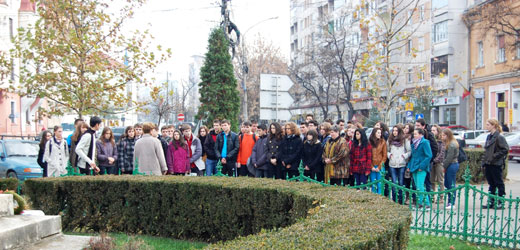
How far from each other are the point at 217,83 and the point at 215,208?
45.5 ft

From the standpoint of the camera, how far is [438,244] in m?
7.48

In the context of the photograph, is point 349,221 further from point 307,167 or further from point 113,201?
point 307,167

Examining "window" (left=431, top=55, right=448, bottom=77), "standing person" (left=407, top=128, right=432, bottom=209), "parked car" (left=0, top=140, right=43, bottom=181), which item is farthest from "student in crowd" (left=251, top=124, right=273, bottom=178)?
"window" (left=431, top=55, right=448, bottom=77)

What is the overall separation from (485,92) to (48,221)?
37762 millimetres

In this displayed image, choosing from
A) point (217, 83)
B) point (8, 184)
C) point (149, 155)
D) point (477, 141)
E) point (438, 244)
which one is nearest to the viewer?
point (438, 244)

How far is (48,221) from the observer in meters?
6.03

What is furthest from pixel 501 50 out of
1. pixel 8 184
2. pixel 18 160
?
pixel 8 184

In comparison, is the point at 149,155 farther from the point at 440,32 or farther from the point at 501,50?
the point at 440,32

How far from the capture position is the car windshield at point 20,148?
16347 millimetres

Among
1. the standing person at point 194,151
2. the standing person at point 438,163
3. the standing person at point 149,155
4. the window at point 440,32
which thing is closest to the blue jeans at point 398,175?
the standing person at point 438,163

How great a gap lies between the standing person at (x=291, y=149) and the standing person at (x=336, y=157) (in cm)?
61

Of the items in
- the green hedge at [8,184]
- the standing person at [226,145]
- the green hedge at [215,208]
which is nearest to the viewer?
the green hedge at [215,208]

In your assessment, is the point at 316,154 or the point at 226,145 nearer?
the point at 316,154

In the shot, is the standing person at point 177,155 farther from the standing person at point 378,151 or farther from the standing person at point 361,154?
the standing person at point 378,151
